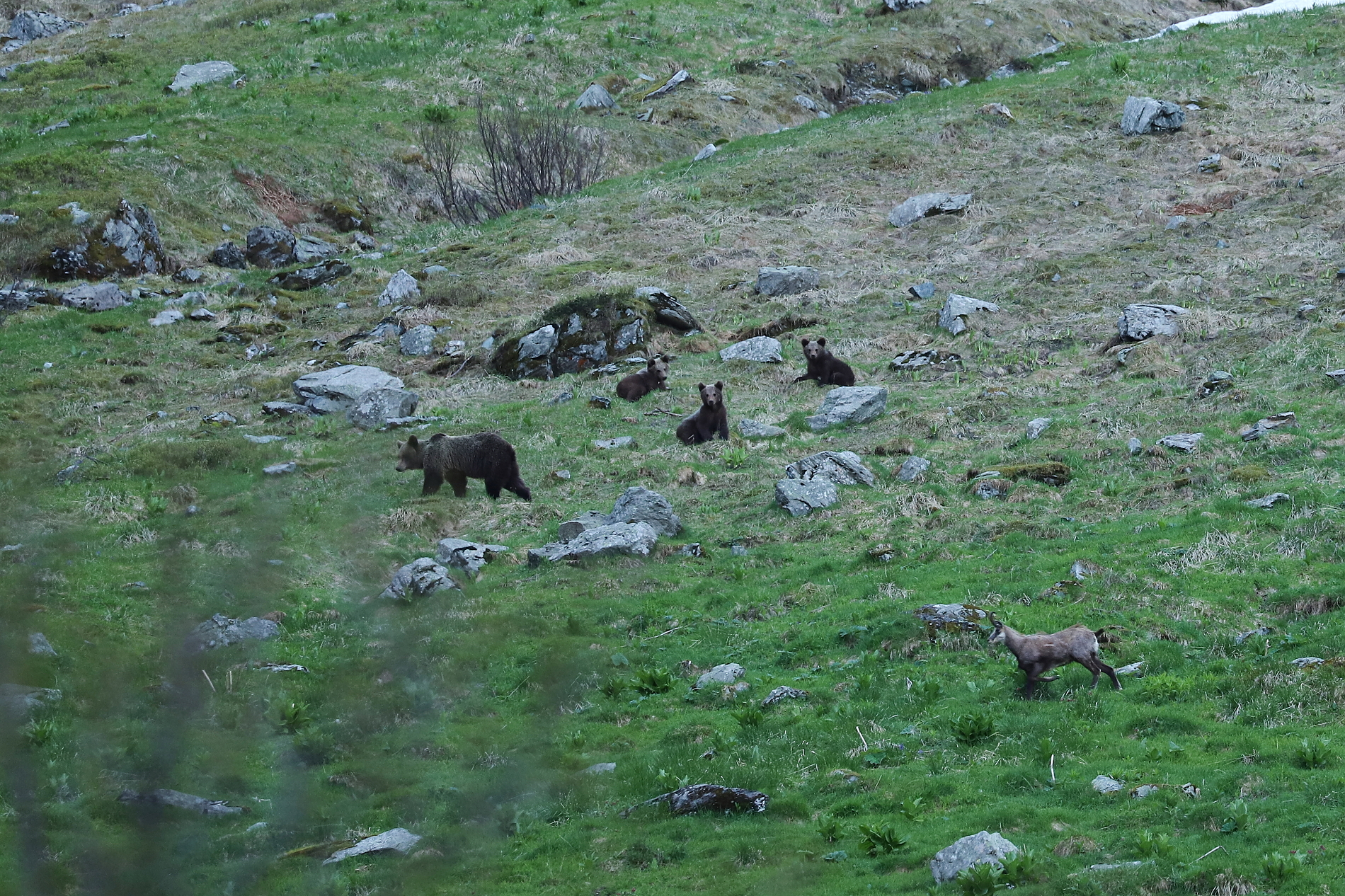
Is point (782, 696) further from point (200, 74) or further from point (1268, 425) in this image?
point (200, 74)

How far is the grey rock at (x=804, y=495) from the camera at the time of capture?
16062mm

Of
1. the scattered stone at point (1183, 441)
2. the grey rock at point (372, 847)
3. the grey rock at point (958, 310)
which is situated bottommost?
the grey rock at point (958, 310)

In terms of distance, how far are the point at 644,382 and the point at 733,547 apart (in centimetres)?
769

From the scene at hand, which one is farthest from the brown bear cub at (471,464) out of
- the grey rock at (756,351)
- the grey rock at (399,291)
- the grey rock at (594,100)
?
the grey rock at (594,100)

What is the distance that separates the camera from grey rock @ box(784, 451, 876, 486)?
664 inches

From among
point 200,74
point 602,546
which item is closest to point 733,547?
point 602,546

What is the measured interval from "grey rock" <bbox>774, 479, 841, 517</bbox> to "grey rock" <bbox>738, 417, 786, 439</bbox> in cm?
308

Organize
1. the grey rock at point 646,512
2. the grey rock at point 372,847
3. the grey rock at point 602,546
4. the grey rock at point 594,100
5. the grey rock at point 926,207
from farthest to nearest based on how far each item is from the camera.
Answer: the grey rock at point 594,100
the grey rock at point 926,207
the grey rock at point 646,512
the grey rock at point 602,546
the grey rock at point 372,847

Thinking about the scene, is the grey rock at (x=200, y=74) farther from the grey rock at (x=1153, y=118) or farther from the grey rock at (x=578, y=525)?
the grey rock at (x=578, y=525)

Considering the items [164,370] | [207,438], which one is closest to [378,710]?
[207,438]

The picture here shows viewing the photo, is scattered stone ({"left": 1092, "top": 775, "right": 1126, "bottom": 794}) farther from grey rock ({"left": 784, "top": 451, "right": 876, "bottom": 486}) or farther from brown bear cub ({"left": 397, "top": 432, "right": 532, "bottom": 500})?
brown bear cub ({"left": 397, "top": 432, "right": 532, "bottom": 500})

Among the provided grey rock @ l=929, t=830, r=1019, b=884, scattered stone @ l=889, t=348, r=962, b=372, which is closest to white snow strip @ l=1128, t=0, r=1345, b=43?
scattered stone @ l=889, t=348, r=962, b=372

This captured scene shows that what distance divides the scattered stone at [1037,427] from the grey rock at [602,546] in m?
6.75

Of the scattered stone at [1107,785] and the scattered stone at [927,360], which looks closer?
the scattered stone at [1107,785]
